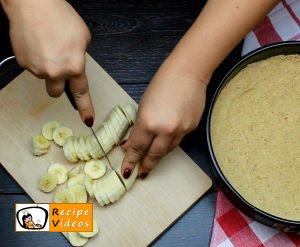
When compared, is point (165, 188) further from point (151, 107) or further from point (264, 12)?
point (264, 12)

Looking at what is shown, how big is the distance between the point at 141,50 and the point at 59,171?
0.45 metres

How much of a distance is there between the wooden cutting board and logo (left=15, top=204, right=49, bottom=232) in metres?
0.03

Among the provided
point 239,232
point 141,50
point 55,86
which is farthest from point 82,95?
point 239,232

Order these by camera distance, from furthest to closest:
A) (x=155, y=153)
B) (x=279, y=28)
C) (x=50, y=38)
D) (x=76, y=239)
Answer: (x=279, y=28) < (x=76, y=239) < (x=155, y=153) < (x=50, y=38)

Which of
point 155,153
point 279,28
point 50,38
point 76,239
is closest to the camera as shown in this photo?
point 50,38

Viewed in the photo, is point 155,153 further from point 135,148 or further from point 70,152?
point 70,152

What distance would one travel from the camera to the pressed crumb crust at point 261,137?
4.61ft

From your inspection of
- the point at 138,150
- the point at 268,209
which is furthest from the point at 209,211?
the point at 138,150

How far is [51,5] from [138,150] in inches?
16.7

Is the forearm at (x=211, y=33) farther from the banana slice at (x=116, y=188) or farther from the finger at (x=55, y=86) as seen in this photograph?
the banana slice at (x=116, y=188)

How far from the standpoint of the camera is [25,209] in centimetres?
150

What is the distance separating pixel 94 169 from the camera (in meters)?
1.51

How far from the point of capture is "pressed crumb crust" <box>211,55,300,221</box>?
1405mm

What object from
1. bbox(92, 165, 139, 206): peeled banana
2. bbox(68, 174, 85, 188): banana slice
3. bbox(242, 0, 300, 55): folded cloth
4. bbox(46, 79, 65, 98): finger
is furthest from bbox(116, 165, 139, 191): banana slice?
bbox(242, 0, 300, 55): folded cloth
